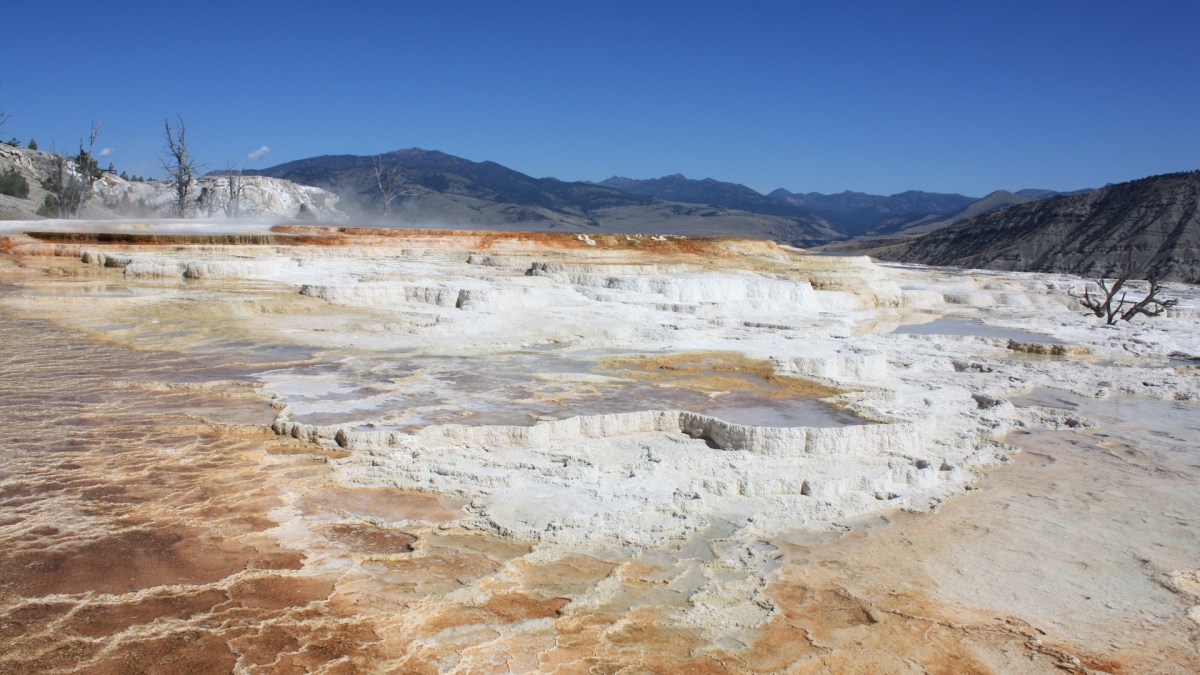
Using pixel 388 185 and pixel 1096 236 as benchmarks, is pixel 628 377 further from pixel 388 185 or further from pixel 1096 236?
pixel 1096 236

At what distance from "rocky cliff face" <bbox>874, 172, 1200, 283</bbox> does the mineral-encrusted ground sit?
2566 cm

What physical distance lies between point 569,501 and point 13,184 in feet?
112

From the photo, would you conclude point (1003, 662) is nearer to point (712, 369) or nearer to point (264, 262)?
point (712, 369)

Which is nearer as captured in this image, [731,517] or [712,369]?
[731,517]

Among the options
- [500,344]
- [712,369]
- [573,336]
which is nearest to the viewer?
[712,369]

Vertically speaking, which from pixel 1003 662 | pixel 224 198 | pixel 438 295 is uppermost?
pixel 224 198

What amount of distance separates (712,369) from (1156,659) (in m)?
4.44

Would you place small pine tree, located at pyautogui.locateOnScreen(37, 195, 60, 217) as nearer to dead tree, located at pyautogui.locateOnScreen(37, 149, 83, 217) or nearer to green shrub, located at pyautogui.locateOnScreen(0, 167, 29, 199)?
dead tree, located at pyautogui.locateOnScreen(37, 149, 83, 217)

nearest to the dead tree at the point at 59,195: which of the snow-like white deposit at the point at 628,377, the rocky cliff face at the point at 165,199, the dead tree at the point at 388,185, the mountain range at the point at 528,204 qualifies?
the rocky cliff face at the point at 165,199

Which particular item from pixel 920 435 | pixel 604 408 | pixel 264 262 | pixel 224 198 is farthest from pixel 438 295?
pixel 224 198

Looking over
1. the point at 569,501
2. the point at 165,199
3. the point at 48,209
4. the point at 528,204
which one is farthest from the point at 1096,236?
the point at 528,204

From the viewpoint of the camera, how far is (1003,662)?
9.01 ft

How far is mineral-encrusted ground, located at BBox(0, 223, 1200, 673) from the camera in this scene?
2.74m

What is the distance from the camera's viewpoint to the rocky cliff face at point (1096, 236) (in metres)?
30.5
